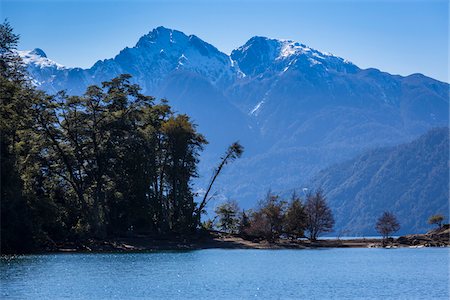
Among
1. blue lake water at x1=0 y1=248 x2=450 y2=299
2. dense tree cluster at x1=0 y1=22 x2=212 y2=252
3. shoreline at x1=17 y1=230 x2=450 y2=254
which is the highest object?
dense tree cluster at x1=0 y1=22 x2=212 y2=252

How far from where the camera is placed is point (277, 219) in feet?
321

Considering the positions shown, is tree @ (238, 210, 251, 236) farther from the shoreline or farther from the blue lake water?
the blue lake water

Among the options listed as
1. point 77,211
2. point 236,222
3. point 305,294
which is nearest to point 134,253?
point 77,211

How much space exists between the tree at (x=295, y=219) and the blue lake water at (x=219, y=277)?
26.1 m

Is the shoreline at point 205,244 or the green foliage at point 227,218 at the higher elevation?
the green foliage at point 227,218

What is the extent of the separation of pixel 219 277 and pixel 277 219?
1786 inches

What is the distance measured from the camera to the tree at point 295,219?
10031cm

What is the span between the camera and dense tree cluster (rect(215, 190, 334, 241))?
98.2 metres

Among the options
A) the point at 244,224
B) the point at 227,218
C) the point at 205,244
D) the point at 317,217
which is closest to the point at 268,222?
the point at 244,224

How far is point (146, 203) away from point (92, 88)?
51.5 feet

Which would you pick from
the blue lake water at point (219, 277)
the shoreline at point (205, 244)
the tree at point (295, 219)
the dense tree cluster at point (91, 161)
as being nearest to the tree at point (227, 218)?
the shoreline at point (205, 244)

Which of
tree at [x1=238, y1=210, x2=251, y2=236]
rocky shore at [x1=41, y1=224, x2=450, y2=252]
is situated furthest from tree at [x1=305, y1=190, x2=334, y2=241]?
tree at [x1=238, y1=210, x2=251, y2=236]

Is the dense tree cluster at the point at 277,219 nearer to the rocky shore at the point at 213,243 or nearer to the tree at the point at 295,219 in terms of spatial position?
the tree at the point at 295,219

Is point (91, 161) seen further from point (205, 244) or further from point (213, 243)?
point (213, 243)
